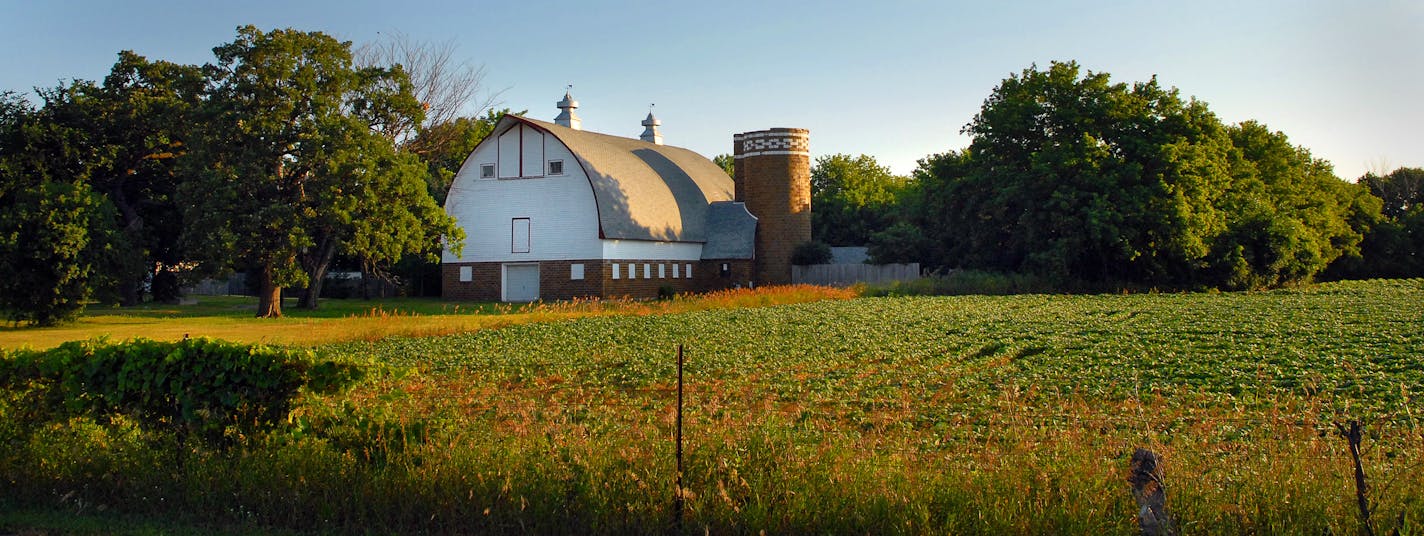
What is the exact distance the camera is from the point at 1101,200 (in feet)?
120

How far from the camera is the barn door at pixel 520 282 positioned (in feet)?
140

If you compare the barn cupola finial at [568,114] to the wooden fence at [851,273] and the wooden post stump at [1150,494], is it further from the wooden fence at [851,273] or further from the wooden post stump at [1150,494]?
the wooden post stump at [1150,494]

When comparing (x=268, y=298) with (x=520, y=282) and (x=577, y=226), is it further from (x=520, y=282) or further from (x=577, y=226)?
(x=577, y=226)

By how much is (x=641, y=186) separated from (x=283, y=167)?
16197 millimetres

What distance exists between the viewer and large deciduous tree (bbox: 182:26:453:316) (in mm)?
30062

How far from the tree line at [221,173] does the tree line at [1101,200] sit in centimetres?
2036

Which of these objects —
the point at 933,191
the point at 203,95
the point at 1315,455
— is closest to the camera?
the point at 1315,455

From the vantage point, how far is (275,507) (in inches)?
269

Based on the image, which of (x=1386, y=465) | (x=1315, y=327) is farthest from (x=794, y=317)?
(x=1386, y=465)

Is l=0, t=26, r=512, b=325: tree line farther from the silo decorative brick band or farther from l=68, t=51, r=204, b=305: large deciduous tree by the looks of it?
the silo decorative brick band

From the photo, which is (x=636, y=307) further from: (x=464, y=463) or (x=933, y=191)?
(x=464, y=463)

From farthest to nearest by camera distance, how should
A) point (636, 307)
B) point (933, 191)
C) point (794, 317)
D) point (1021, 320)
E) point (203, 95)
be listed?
point (933, 191) → point (203, 95) → point (636, 307) → point (794, 317) → point (1021, 320)

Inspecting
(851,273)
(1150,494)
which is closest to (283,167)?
(851,273)

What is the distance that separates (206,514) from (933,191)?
38.9m
